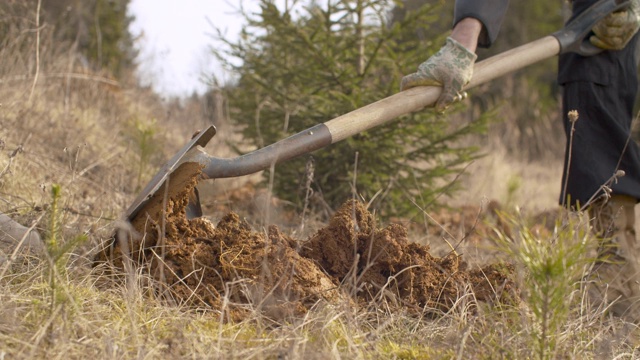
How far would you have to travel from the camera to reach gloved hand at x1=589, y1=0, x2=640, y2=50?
310 cm

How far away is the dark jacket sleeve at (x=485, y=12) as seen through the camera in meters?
2.81

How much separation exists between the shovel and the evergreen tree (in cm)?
99

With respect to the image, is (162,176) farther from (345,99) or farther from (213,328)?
(345,99)

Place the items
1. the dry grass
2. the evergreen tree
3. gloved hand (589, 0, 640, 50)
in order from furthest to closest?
the evergreen tree
gloved hand (589, 0, 640, 50)
the dry grass

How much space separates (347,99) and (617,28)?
1.47m

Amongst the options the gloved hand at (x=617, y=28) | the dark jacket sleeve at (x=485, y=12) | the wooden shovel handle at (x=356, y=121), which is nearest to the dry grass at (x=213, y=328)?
the wooden shovel handle at (x=356, y=121)

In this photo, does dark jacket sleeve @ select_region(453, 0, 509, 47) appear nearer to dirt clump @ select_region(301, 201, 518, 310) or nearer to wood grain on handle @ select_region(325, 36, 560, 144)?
wood grain on handle @ select_region(325, 36, 560, 144)

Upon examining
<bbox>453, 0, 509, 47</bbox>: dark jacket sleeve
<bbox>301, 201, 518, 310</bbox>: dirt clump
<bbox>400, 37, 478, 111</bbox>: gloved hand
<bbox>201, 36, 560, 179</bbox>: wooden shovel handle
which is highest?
<bbox>453, 0, 509, 47</bbox>: dark jacket sleeve

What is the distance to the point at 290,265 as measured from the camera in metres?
2.19

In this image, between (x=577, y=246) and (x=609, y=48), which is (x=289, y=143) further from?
(x=609, y=48)

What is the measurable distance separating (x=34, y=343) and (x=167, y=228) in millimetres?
705

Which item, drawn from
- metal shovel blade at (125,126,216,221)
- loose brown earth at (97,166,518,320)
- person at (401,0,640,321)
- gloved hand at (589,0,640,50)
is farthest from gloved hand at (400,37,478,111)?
metal shovel blade at (125,126,216,221)

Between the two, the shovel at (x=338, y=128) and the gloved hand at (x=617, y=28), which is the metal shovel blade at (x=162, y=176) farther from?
the gloved hand at (x=617, y=28)

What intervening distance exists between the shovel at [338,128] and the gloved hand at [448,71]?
0.03 m
